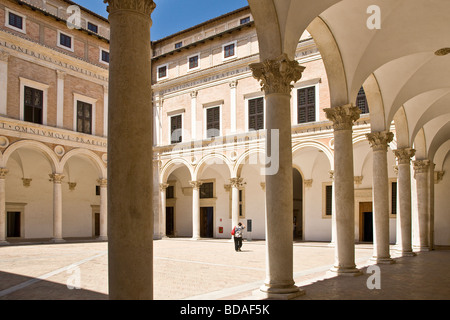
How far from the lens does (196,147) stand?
89.3 ft

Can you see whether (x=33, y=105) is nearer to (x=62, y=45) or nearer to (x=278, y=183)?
(x=62, y=45)

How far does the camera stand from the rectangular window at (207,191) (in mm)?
31078

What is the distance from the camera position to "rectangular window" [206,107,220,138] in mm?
26486

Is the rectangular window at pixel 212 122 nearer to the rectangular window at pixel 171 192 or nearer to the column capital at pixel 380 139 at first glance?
the rectangular window at pixel 171 192

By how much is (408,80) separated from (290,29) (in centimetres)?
677

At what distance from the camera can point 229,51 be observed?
2647 centimetres

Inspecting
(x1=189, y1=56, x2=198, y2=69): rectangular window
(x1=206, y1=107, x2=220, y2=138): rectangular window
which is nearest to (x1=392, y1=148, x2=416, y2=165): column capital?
(x1=206, y1=107, x2=220, y2=138): rectangular window

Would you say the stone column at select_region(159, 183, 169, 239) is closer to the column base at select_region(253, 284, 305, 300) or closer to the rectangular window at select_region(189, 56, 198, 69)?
the rectangular window at select_region(189, 56, 198, 69)

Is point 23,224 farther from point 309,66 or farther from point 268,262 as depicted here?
point 268,262

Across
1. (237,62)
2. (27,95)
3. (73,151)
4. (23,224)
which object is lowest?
(23,224)

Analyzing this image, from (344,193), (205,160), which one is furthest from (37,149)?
(344,193)
